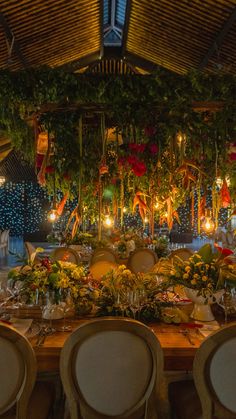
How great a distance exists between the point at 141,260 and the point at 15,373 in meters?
3.30

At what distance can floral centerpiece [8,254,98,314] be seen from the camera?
2.66 meters

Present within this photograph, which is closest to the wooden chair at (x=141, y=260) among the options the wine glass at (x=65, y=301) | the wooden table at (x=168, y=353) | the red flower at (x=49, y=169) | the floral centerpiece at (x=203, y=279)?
the red flower at (x=49, y=169)

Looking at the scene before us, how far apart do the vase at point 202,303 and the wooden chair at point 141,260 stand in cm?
221

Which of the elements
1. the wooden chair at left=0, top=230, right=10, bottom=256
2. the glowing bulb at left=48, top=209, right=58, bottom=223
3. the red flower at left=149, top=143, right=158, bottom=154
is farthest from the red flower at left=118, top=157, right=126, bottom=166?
the wooden chair at left=0, top=230, right=10, bottom=256

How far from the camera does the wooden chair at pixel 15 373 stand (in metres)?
1.78

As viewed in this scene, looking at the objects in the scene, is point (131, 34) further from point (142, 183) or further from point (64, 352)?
point (64, 352)

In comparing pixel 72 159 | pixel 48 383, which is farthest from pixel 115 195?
pixel 48 383

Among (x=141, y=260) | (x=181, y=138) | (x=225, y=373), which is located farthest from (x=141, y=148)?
(x=225, y=373)

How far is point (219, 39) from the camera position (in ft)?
15.6

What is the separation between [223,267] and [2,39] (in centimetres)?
391

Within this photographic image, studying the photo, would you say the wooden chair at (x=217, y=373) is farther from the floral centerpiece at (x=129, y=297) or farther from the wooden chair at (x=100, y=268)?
the wooden chair at (x=100, y=268)

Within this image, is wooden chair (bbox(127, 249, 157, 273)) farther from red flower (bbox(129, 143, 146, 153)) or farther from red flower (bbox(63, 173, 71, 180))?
red flower (bbox(129, 143, 146, 153))

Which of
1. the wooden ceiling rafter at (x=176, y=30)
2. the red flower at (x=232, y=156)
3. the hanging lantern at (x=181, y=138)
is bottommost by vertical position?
the red flower at (x=232, y=156)

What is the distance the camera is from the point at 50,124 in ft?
11.4
